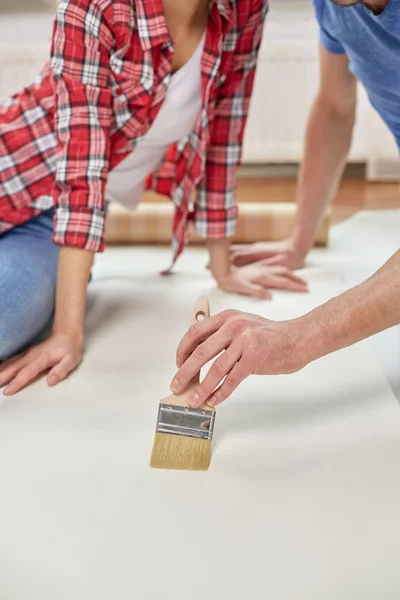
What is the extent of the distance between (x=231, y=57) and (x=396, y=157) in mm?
1997

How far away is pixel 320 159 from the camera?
6.25 ft

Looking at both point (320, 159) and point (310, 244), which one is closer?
point (320, 159)

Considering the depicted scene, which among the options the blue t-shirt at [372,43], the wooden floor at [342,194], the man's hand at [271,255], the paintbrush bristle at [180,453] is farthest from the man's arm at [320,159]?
the paintbrush bristle at [180,453]

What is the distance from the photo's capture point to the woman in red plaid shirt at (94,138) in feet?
4.41

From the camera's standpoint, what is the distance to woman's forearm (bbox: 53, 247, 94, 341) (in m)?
1.38

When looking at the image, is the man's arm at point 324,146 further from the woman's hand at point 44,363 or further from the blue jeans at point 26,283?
the woman's hand at point 44,363

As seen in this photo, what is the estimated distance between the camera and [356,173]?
353 centimetres

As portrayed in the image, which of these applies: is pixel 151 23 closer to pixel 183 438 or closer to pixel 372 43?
pixel 372 43

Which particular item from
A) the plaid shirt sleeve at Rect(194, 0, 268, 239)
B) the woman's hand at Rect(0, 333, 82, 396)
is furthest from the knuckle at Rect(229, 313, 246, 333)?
the plaid shirt sleeve at Rect(194, 0, 268, 239)

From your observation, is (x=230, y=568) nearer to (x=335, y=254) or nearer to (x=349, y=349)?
(x=349, y=349)

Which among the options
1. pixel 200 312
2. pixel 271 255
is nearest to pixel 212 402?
pixel 200 312

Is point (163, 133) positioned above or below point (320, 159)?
above

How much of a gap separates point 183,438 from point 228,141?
2.88ft

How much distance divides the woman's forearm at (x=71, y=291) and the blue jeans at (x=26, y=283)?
55 millimetres
